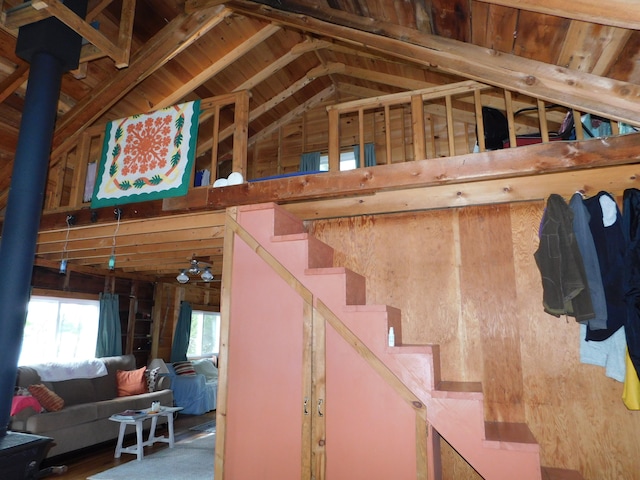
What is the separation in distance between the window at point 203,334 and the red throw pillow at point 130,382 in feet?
8.75

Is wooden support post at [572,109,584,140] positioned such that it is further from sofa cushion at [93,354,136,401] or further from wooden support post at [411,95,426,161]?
sofa cushion at [93,354,136,401]

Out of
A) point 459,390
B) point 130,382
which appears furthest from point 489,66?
point 130,382

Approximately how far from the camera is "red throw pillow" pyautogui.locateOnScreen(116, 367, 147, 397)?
6285 millimetres

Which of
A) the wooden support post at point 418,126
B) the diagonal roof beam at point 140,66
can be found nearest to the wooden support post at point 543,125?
the wooden support post at point 418,126

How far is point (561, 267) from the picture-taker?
2.89 meters

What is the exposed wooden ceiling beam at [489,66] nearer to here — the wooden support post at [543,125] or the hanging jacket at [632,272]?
the wooden support post at [543,125]

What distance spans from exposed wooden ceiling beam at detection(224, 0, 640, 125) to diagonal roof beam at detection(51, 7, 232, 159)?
1.34 meters

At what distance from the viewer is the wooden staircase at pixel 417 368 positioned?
8.39 feet

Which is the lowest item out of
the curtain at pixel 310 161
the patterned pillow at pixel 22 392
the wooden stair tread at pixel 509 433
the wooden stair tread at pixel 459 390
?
the patterned pillow at pixel 22 392

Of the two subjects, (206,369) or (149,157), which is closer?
(149,157)

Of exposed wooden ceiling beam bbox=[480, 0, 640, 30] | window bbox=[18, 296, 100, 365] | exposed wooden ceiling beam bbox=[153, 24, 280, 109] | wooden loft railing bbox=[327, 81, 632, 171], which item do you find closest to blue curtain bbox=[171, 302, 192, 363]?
window bbox=[18, 296, 100, 365]

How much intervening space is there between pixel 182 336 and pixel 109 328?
171 cm

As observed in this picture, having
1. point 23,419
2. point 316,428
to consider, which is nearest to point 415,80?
point 316,428

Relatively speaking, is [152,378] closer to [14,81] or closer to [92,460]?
[92,460]
